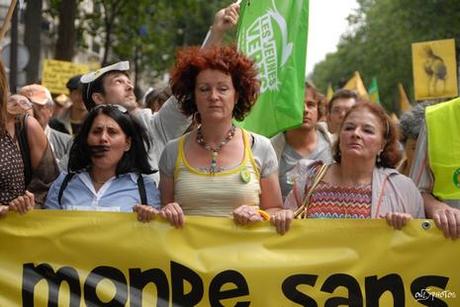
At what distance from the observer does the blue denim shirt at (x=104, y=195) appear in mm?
4105

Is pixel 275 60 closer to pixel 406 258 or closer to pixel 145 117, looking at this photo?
pixel 145 117

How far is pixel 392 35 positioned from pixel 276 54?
122 ft

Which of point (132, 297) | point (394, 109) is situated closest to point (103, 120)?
point (132, 297)

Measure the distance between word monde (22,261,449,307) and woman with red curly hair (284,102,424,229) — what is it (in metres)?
Answer: 0.33

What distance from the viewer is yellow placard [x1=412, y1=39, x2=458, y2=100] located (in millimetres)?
9859

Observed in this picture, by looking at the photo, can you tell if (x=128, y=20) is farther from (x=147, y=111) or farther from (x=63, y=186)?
(x=63, y=186)

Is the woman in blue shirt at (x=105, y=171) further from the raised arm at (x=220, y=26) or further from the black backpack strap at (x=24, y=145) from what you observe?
the raised arm at (x=220, y=26)

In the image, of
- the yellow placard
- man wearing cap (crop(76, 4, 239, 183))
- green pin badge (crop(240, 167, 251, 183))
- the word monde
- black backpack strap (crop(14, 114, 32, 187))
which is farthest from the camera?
the yellow placard

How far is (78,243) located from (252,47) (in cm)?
185

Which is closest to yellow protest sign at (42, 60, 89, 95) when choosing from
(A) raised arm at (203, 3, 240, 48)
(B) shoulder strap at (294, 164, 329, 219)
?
(A) raised arm at (203, 3, 240, 48)

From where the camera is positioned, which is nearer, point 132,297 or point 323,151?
point 132,297

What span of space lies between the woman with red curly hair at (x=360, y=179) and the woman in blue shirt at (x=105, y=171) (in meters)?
0.74

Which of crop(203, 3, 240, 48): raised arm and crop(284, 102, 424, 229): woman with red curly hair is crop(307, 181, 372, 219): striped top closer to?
crop(284, 102, 424, 229): woman with red curly hair

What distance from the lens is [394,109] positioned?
53.8m
